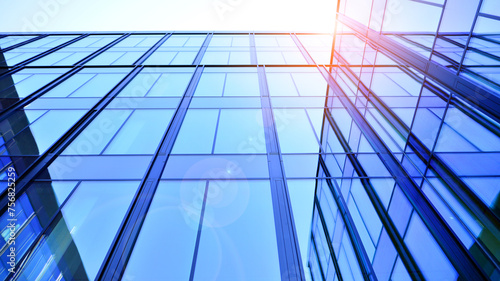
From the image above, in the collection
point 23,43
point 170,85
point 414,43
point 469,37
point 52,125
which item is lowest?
point 52,125

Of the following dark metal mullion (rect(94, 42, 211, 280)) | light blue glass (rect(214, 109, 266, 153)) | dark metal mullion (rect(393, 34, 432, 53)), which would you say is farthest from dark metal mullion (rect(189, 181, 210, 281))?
dark metal mullion (rect(393, 34, 432, 53))

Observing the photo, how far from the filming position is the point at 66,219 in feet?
20.4

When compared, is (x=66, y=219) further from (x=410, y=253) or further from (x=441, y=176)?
(x=441, y=176)

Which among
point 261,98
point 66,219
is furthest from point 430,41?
point 66,219

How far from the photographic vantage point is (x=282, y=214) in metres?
6.33

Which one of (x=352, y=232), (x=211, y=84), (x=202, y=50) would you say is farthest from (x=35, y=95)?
(x=352, y=232)

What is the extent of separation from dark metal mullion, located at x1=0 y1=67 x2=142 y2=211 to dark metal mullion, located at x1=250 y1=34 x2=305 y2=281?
256 inches

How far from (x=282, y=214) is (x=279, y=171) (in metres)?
1.51

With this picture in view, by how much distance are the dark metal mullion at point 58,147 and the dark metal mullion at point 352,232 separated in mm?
7846

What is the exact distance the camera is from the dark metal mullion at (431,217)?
18.2ft

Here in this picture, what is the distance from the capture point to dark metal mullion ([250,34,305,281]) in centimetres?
531

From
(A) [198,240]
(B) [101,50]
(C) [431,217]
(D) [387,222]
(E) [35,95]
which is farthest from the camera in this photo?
(B) [101,50]

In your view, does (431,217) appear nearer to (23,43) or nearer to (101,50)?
(101,50)

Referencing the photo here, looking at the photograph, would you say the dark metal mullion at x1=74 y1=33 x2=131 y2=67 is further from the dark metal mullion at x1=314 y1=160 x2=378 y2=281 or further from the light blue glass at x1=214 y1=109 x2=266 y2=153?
the dark metal mullion at x1=314 y1=160 x2=378 y2=281
